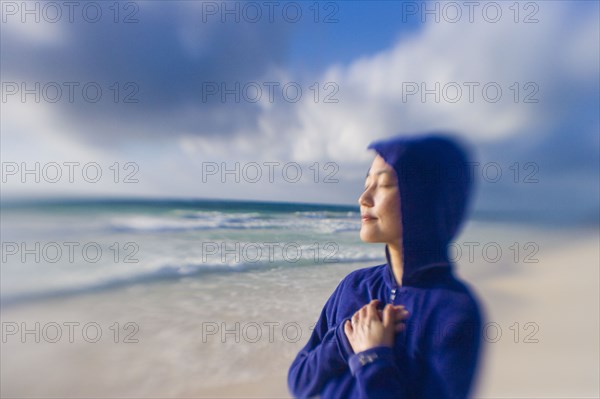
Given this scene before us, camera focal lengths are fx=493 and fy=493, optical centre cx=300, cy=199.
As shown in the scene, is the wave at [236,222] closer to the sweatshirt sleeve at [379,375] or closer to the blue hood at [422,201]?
the blue hood at [422,201]

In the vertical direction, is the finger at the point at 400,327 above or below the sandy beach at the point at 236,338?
above

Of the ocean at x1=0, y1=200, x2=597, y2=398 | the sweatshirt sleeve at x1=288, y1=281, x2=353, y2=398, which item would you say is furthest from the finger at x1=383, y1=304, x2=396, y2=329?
the ocean at x1=0, y1=200, x2=597, y2=398

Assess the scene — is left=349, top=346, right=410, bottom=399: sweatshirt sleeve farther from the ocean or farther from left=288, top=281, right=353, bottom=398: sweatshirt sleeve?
the ocean

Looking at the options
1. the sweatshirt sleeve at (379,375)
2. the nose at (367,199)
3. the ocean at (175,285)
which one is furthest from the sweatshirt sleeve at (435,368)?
the ocean at (175,285)

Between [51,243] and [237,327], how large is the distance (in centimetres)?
106

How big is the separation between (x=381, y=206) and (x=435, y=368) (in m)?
0.38

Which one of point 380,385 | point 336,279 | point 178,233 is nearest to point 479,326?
point 380,385

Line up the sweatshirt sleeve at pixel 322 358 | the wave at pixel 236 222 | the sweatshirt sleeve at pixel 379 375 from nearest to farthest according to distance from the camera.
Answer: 1. the sweatshirt sleeve at pixel 379 375
2. the sweatshirt sleeve at pixel 322 358
3. the wave at pixel 236 222

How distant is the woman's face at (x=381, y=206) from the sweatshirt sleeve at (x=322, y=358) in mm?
198

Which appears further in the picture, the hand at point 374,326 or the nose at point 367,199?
the nose at point 367,199

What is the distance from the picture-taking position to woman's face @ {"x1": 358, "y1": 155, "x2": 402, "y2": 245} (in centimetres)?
118

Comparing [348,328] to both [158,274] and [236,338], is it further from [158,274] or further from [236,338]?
[158,274]

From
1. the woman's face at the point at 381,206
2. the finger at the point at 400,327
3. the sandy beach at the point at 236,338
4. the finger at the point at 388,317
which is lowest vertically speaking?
the sandy beach at the point at 236,338

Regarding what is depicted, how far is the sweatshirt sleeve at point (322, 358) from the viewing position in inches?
45.1
